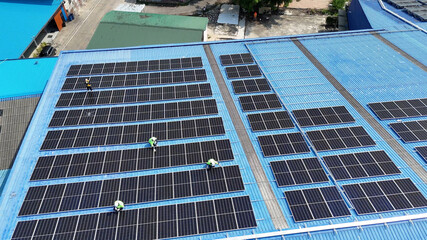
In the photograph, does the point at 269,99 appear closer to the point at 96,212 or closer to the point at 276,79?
the point at 276,79

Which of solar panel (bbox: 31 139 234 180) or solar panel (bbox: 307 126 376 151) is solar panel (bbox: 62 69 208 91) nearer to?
solar panel (bbox: 31 139 234 180)

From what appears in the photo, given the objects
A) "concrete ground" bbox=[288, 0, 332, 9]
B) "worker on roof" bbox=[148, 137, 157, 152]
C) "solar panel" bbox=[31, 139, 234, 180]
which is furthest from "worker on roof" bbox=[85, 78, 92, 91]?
"concrete ground" bbox=[288, 0, 332, 9]

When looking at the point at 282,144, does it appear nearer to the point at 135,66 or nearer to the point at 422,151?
the point at 422,151

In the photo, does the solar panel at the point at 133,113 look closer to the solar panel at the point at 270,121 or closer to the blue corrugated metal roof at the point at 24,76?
the solar panel at the point at 270,121

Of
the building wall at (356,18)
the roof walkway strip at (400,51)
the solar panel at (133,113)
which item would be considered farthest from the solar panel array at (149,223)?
the building wall at (356,18)

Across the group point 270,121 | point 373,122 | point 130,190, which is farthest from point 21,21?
point 373,122

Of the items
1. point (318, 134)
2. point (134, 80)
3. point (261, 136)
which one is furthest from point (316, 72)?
point (134, 80)

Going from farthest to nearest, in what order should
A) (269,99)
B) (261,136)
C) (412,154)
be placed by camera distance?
(269,99), (261,136), (412,154)
